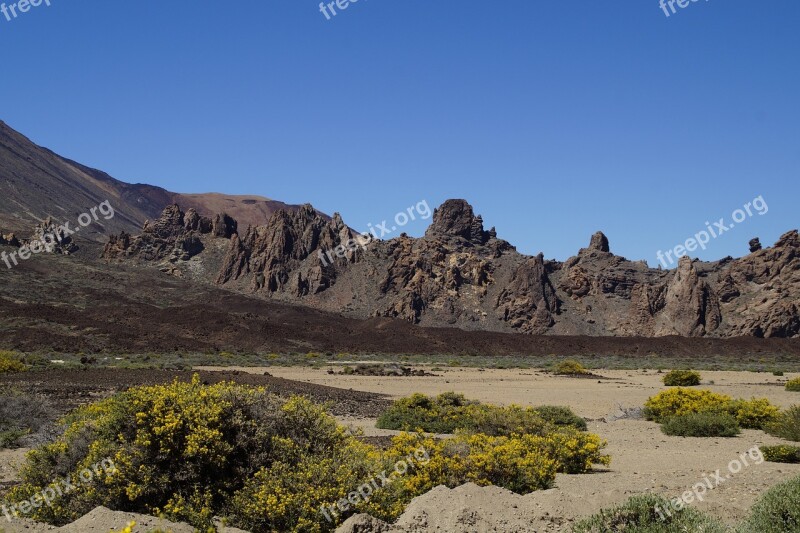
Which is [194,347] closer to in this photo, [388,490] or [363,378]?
[363,378]

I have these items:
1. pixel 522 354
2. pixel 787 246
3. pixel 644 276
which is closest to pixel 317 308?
pixel 522 354

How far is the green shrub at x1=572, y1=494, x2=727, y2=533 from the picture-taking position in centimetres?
630

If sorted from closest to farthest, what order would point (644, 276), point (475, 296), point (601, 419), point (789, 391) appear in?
point (601, 419), point (789, 391), point (475, 296), point (644, 276)

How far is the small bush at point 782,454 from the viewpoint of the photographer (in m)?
12.8

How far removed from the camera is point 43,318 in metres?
71.6

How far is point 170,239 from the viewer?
146 metres

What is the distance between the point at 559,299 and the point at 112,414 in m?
123

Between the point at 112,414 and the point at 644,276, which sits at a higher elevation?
the point at 644,276

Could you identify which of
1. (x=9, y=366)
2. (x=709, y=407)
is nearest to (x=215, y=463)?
(x=709, y=407)

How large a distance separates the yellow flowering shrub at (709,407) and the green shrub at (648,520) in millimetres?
13293

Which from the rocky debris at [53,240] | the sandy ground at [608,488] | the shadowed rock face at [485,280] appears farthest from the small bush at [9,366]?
the rocky debris at [53,240]
